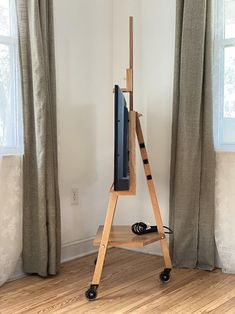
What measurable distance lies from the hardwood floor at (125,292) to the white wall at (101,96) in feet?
1.34

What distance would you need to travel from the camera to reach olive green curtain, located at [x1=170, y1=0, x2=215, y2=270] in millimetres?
2963

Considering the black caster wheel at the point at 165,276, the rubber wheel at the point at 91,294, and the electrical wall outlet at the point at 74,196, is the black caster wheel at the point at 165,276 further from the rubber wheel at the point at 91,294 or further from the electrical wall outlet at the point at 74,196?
the electrical wall outlet at the point at 74,196

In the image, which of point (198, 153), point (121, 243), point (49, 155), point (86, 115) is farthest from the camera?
point (86, 115)

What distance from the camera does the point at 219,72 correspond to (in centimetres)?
303

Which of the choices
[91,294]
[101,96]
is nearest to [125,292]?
[91,294]

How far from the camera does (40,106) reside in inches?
109

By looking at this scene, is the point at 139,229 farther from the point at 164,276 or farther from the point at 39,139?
the point at 39,139

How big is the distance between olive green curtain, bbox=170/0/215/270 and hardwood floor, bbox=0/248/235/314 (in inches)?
8.1

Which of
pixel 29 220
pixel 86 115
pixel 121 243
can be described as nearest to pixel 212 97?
pixel 86 115

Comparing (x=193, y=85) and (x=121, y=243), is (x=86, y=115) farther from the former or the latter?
(x=121, y=243)

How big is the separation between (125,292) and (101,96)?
159 centimetres

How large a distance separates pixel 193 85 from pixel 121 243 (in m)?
1.19

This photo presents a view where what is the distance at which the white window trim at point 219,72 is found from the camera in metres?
3.00

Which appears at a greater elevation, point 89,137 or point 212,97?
point 212,97
